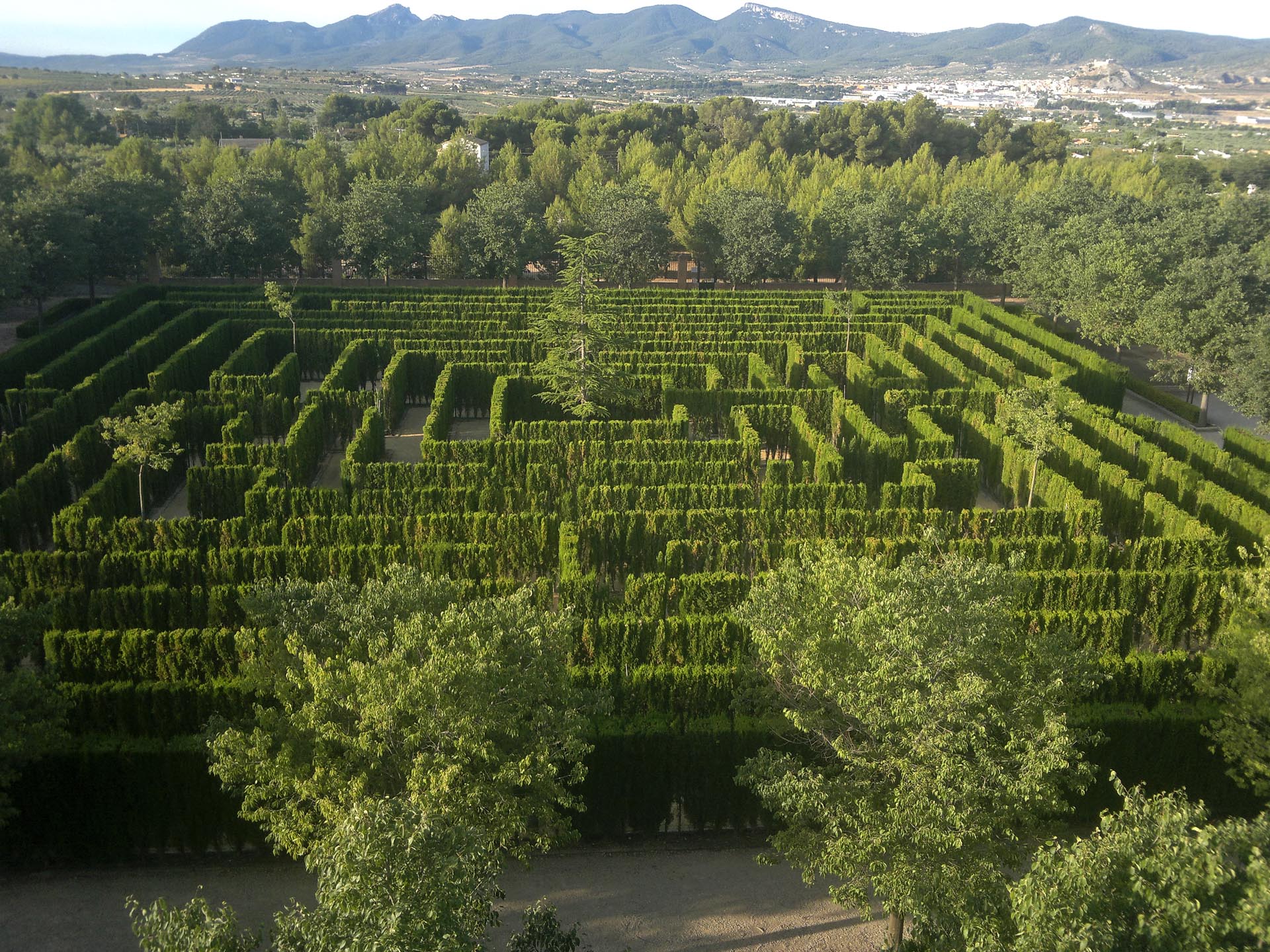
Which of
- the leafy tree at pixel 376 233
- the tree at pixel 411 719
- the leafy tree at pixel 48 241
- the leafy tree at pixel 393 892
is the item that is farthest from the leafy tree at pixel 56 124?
the leafy tree at pixel 393 892

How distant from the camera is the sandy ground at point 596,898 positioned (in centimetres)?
1720

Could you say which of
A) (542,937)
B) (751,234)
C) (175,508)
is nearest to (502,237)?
(751,234)

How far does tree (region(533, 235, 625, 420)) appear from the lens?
38812 millimetres

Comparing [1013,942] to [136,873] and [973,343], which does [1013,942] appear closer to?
[136,873]

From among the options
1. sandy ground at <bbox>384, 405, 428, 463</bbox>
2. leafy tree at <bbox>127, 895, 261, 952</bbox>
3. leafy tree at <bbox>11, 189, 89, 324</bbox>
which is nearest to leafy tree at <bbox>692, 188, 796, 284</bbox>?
sandy ground at <bbox>384, 405, 428, 463</bbox>

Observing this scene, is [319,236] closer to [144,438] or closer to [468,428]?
[468,428]

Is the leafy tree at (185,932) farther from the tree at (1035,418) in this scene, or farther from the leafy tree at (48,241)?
the leafy tree at (48,241)

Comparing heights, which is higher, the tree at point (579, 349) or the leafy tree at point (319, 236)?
the leafy tree at point (319, 236)

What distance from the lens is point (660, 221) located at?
65125 mm

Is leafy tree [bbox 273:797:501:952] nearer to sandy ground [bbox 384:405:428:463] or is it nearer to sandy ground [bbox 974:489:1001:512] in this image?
sandy ground [bbox 384:405:428:463]

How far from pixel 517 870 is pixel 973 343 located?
36524 millimetres

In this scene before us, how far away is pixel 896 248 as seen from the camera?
63.3m

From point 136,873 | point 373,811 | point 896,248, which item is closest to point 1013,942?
point 373,811

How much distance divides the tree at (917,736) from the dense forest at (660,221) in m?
29.0
